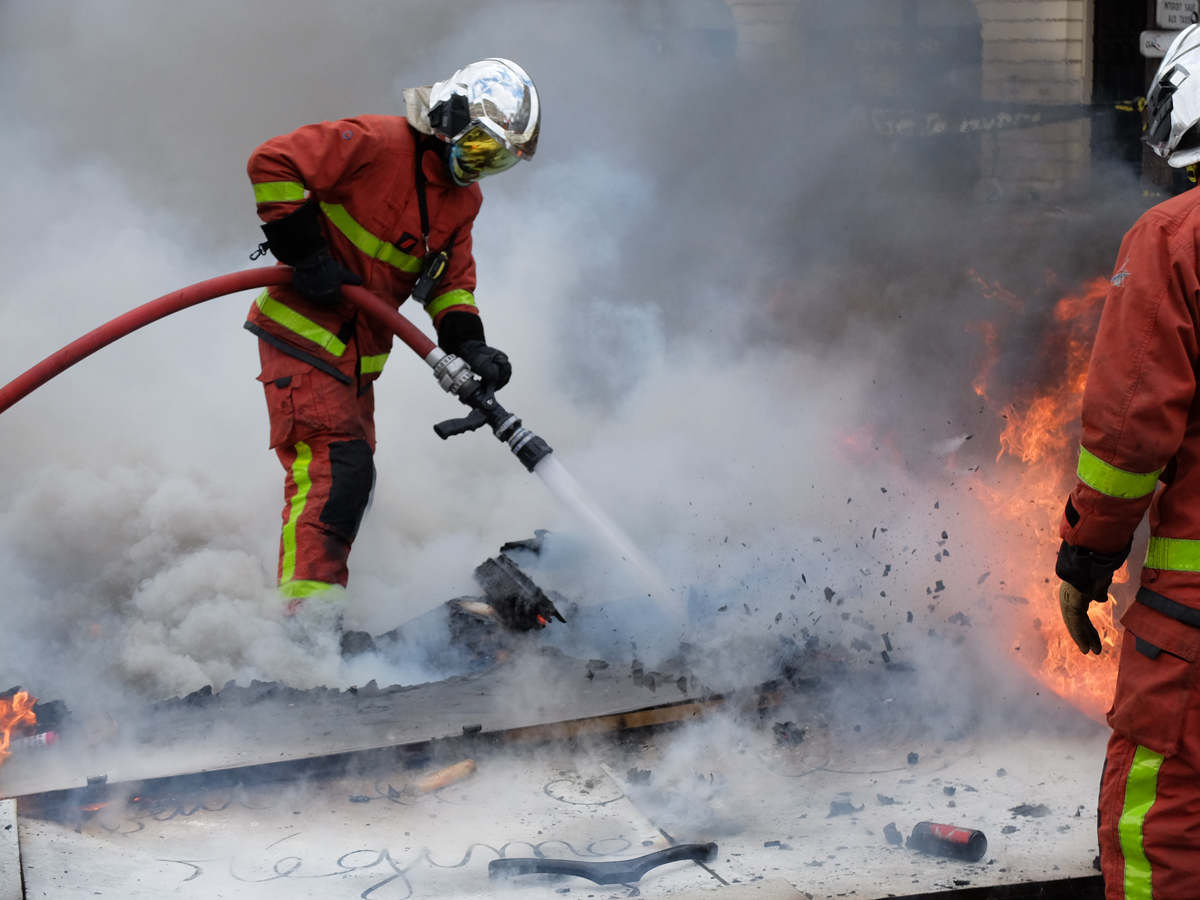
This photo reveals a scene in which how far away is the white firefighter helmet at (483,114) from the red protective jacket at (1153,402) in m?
2.17

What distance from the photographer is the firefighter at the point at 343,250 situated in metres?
3.46

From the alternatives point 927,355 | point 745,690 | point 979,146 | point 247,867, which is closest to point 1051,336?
point 927,355

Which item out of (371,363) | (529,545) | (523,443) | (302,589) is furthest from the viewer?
(529,545)

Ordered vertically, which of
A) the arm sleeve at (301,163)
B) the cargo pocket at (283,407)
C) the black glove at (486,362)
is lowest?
the cargo pocket at (283,407)

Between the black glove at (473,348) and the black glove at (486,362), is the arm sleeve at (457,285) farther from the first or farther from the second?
the black glove at (486,362)

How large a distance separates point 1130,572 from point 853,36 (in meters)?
3.84

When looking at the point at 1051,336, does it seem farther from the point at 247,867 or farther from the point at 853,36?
the point at 247,867

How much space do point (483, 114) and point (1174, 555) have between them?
249cm

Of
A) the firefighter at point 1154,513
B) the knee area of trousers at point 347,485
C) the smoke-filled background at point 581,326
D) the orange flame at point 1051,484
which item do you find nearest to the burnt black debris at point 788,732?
the smoke-filled background at point 581,326

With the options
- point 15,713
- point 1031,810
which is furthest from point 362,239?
point 1031,810

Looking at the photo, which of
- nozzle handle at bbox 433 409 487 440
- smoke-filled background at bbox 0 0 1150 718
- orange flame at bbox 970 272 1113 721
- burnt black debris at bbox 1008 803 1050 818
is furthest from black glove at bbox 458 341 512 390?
burnt black debris at bbox 1008 803 1050 818

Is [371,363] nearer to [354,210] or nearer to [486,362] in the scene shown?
[486,362]

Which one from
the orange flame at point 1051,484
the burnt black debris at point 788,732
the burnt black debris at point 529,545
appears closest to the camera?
Answer: the burnt black debris at point 788,732

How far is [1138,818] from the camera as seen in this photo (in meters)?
1.81
